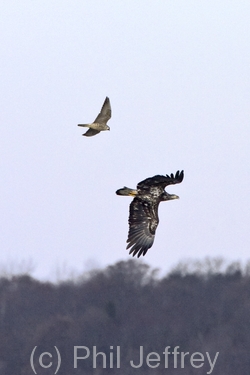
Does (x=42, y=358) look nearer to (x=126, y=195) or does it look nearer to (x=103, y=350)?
(x=103, y=350)

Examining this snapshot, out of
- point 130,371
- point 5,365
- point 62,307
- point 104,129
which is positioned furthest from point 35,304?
point 104,129

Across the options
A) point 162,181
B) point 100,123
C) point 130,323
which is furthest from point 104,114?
point 130,323

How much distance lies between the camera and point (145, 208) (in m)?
38.6

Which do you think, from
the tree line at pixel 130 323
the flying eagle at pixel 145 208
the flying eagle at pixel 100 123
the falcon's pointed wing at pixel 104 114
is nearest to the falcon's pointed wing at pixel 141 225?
the flying eagle at pixel 145 208

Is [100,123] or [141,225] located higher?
[100,123]

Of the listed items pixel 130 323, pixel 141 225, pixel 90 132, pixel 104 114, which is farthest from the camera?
pixel 130 323

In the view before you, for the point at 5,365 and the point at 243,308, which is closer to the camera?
the point at 5,365

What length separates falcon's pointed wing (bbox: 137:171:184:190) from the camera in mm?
38850

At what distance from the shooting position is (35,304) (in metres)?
102

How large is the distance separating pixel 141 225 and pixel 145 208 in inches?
20.0

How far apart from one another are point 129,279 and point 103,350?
8.64 meters

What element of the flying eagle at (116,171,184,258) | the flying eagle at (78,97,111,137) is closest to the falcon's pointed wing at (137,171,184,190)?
the flying eagle at (116,171,184,258)

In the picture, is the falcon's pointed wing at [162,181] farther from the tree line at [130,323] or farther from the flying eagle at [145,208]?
the tree line at [130,323]

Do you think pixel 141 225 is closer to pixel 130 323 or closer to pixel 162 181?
pixel 162 181
